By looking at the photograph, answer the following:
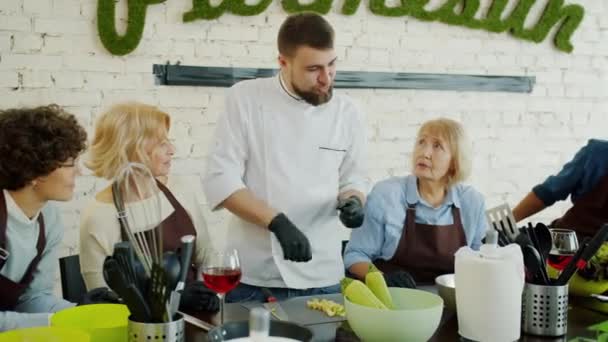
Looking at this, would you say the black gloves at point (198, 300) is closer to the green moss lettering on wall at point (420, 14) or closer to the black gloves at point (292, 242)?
the black gloves at point (292, 242)

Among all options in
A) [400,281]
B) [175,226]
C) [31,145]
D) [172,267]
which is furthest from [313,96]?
[172,267]

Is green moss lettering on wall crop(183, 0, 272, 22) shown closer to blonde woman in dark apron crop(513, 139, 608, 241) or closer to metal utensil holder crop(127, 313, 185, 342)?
blonde woman in dark apron crop(513, 139, 608, 241)

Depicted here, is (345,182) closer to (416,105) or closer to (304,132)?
(304,132)

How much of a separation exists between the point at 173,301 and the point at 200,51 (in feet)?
6.42

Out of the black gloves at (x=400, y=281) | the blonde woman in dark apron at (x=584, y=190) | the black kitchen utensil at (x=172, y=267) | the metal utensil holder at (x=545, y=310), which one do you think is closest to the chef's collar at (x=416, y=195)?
the blonde woman in dark apron at (x=584, y=190)

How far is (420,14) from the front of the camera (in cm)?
356

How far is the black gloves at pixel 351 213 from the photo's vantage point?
2312 millimetres

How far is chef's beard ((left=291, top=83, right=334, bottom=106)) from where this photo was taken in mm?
2422

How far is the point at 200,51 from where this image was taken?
310cm

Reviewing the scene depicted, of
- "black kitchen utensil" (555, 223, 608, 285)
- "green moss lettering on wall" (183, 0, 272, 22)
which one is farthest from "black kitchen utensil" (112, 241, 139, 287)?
"green moss lettering on wall" (183, 0, 272, 22)

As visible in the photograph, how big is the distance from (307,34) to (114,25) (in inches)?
38.7

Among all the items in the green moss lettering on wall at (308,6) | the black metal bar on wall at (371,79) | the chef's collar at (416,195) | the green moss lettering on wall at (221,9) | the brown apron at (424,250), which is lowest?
the brown apron at (424,250)

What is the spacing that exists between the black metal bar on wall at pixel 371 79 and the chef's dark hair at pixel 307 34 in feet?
2.57

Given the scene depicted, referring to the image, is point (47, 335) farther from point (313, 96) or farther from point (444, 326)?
point (313, 96)
